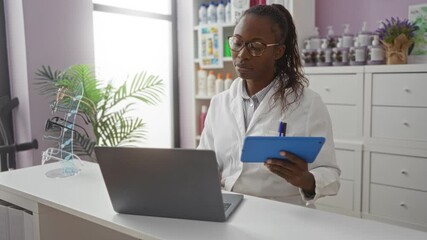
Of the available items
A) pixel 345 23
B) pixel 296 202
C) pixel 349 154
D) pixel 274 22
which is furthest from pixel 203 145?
pixel 345 23

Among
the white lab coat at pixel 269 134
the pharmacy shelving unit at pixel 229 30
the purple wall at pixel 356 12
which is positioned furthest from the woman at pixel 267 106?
the purple wall at pixel 356 12

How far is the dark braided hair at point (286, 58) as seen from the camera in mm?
1423

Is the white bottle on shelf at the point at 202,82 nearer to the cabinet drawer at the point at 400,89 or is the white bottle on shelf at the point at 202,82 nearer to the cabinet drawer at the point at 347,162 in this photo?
the cabinet drawer at the point at 347,162

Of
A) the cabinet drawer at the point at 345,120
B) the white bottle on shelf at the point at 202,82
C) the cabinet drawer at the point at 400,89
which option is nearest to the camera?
the cabinet drawer at the point at 400,89

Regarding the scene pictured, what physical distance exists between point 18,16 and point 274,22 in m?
1.83

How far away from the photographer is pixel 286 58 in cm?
151

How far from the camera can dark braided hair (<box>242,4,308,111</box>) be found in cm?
142

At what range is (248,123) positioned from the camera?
4.89 feet

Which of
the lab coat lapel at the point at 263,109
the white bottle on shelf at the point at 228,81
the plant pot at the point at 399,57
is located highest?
the plant pot at the point at 399,57

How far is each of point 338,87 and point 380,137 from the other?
41 cm

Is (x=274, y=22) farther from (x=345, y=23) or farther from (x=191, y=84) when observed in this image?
(x=191, y=84)

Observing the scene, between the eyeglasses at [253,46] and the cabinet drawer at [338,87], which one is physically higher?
the eyeglasses at [253,46]

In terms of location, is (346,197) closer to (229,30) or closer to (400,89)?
(400,89)

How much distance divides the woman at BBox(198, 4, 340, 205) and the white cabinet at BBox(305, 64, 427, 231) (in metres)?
1.12
